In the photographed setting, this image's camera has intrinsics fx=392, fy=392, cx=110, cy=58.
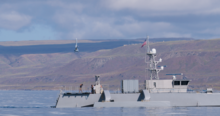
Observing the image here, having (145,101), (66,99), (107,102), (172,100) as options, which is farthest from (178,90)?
(66,99)

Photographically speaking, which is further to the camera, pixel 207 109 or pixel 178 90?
pixel 178 90

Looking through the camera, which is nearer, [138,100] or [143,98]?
[143,98]

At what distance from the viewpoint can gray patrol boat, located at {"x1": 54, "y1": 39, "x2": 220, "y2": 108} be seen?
61.3 m

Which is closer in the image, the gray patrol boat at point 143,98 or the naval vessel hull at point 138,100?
the gray patrol boat at point 143,98

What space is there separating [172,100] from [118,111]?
1047 cm

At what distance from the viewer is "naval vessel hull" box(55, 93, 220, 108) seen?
6159 cm

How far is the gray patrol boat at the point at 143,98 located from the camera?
61281 millimetres

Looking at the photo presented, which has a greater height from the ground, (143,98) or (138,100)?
(143,98)

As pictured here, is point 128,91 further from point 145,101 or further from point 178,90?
point 178,90

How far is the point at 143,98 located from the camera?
61.8 metres

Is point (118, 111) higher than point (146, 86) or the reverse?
the reverse

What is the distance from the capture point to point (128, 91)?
207ft

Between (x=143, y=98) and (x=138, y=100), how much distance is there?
0.93 meters

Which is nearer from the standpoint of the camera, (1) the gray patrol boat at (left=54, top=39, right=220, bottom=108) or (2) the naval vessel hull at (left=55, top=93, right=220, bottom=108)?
(1) the gray patrol boat at (left=54, top=39, right=220, bottom=108)
